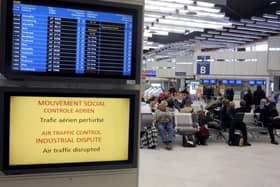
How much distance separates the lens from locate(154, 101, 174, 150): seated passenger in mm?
10219

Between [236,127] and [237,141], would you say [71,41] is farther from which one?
[236,127]

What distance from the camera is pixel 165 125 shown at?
34.2 feet

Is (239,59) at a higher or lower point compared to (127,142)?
higher

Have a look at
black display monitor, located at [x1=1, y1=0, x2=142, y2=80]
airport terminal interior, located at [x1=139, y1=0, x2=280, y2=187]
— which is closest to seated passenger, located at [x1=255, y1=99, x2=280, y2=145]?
airport terminal interior, located at [x1=139, y1=0, x2=280, y2=187]

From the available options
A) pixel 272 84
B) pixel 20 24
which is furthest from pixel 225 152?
pixel 272 84

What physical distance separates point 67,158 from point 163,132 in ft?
26.8

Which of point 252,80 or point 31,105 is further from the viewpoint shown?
point 252,80

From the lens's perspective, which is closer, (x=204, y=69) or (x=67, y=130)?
(x=67, y=130)

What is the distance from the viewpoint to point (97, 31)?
2180 mm

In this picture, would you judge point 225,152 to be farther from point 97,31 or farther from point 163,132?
point 97,31

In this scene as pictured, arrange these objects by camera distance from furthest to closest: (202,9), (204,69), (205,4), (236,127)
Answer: (204,69) < (202,9) < (205,4) < (236,127)

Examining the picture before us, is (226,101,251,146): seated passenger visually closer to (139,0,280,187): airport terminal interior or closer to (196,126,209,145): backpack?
(139,0,280,187): airport terminal interior

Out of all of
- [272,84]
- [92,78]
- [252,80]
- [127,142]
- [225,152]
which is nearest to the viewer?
[92,78]

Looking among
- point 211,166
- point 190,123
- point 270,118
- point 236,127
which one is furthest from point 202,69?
point 211,166
